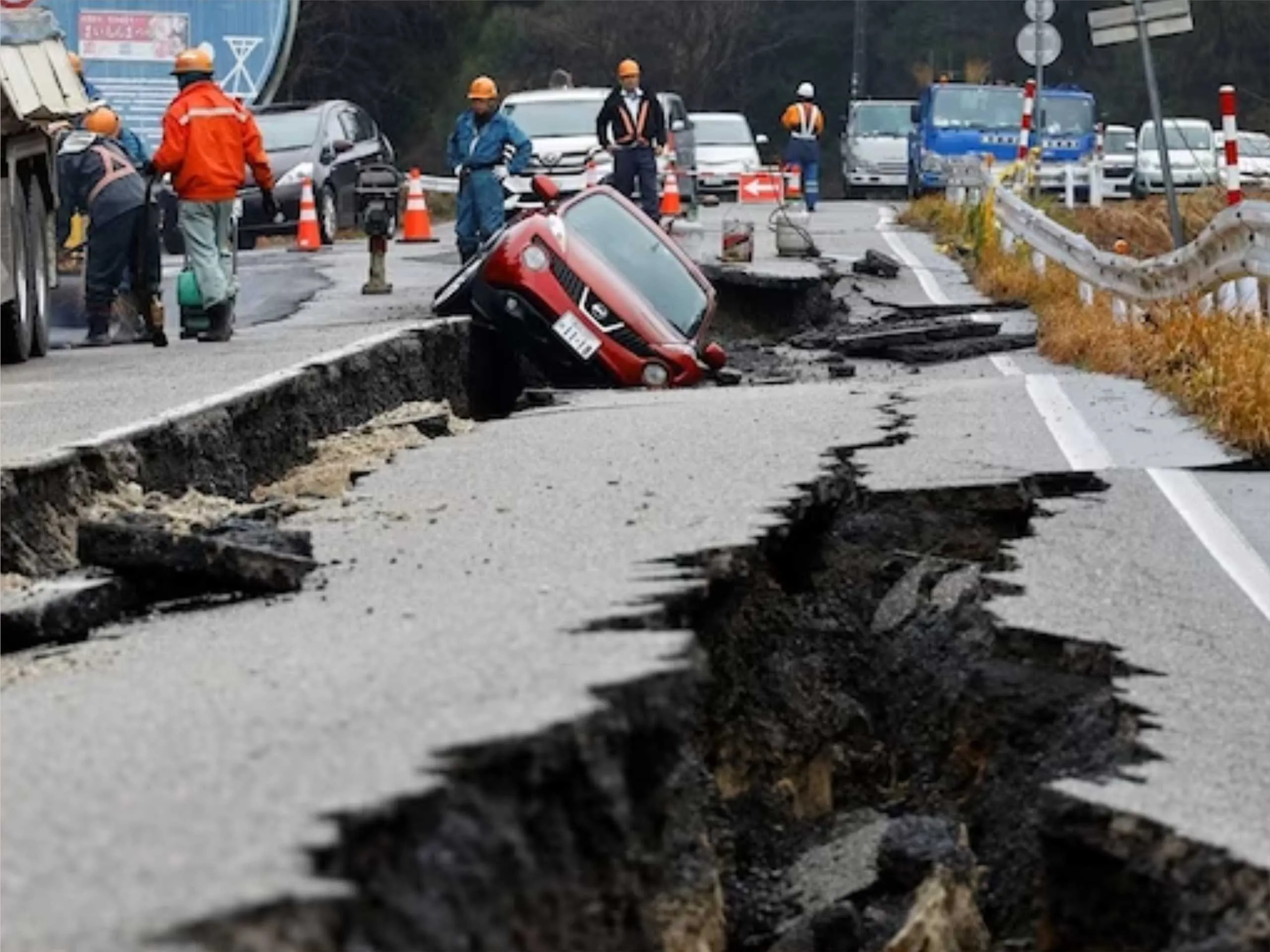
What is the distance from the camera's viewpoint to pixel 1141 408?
1173cm

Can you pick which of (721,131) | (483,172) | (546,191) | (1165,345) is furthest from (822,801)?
(721,131)

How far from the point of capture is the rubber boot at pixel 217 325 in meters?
15.3

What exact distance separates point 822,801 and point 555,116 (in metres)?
20.7

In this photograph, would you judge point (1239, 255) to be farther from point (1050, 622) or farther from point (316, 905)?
point (316, 905)

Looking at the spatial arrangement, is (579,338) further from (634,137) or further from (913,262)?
(913,262)

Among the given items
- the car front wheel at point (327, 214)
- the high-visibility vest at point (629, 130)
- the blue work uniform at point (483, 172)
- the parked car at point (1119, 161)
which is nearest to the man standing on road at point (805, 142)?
the car front wheel at point (327, 214)

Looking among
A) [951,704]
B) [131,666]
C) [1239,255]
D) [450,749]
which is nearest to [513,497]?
[951,704]

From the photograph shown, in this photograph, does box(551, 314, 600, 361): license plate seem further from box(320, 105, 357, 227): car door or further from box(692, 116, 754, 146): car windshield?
box(692, 116, 754, 146): car windshield

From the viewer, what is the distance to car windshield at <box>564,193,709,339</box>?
551 inches

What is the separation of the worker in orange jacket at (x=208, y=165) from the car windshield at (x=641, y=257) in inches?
84.3

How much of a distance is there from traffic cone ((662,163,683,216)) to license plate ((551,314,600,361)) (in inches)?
580

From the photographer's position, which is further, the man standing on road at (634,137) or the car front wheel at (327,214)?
the car front wheel at (327,214)

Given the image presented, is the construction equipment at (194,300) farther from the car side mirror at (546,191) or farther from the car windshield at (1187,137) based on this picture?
the car windshield at (1187,137)

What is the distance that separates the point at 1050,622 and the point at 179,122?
9.20 m
